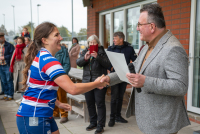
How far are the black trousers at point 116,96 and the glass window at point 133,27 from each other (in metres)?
1.98

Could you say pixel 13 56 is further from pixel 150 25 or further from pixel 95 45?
pixel 150 25

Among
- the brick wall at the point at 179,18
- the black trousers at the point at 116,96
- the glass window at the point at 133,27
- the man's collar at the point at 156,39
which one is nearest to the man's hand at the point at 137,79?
the man's collar at the point at 156,39

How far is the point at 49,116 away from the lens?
205 centimetres

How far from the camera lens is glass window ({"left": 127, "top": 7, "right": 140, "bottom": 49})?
656 cm

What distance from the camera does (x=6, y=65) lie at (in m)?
7.43

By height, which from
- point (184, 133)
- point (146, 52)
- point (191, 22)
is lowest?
point (184, 133)

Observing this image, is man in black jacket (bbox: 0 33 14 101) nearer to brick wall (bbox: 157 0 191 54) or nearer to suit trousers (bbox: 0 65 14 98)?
suit trousers (bbox: 0 65 14 98)

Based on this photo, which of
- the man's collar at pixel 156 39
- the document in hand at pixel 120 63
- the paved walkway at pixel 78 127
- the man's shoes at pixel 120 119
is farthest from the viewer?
the man's shoes at pixel 120 119

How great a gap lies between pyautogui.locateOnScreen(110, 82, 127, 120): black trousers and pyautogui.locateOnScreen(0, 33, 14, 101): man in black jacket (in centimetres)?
428

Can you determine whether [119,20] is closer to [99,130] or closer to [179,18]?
[179,18]

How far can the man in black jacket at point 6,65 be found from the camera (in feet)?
23.7

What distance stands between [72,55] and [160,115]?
8.96m

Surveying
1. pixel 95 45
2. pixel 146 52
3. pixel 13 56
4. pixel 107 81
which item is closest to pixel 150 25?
pixel 146 52

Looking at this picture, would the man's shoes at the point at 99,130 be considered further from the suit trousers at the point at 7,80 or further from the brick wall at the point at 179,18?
the suit trousers at the point at 7,80
